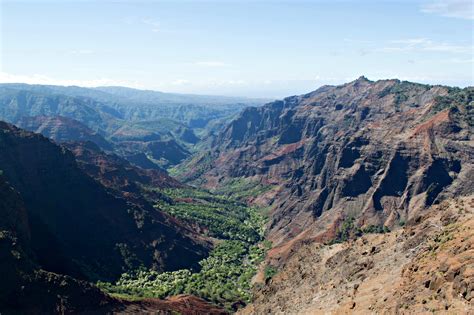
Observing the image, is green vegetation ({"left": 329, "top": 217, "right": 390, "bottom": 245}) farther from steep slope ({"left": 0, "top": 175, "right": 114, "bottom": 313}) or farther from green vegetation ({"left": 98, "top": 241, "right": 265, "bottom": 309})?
steep slope ({"left": 0, "top": 175, "right": 114, "bottom": 313})

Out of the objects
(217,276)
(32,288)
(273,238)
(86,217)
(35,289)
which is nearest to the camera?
(32,288)

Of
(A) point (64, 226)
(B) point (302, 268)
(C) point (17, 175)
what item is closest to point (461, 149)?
(B) point (302, 268)

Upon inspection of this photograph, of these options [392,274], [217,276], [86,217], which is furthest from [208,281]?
[392,274]

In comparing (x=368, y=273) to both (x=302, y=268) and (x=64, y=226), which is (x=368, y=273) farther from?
(x=64, y=226)

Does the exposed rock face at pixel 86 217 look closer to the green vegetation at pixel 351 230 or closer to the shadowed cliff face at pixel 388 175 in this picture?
the green vegetation at pixel 351 230

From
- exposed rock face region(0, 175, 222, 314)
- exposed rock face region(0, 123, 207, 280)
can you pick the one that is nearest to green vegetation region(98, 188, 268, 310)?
exposed rock face region(0, 123, 207, 280)

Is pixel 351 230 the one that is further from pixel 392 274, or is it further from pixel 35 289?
pixel 35 289
